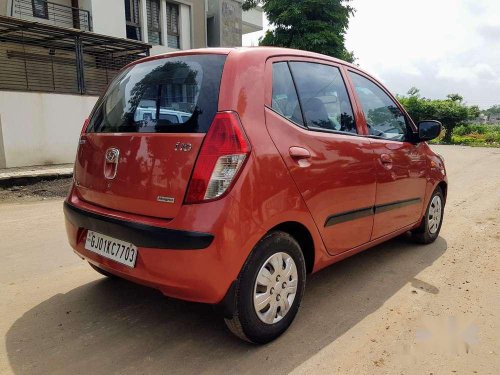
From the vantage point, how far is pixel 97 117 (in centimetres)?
285

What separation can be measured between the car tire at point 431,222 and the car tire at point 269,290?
2203 millimetres

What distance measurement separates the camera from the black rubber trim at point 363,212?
110 inches

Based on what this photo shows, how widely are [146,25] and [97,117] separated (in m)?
15.3

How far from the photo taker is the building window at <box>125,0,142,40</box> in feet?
53.6

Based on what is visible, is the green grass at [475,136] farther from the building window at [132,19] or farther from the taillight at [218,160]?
the taillight at [218,160]

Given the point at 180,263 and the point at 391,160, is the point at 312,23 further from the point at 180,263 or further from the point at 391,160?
the point at 180,263

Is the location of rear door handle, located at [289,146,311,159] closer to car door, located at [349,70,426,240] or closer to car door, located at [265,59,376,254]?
car door, located at [265,59,376,254]

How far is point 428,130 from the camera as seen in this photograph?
3.82 metres

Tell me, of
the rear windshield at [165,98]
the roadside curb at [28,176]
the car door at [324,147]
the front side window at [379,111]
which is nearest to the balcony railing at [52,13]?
the roadside curb at [28,176]

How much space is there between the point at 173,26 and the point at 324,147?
17.0 meters

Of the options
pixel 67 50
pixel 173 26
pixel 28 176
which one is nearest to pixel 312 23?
pixel 173 26

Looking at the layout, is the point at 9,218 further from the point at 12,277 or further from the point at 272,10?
the point at 272,10

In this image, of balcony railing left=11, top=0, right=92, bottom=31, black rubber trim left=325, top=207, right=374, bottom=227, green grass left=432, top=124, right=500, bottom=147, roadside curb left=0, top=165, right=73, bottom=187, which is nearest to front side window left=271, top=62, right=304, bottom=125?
black rubber trim left=325, top=207, right=374, bottom=227

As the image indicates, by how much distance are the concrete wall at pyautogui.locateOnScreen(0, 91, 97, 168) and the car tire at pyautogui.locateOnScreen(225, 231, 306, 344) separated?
8.97m
